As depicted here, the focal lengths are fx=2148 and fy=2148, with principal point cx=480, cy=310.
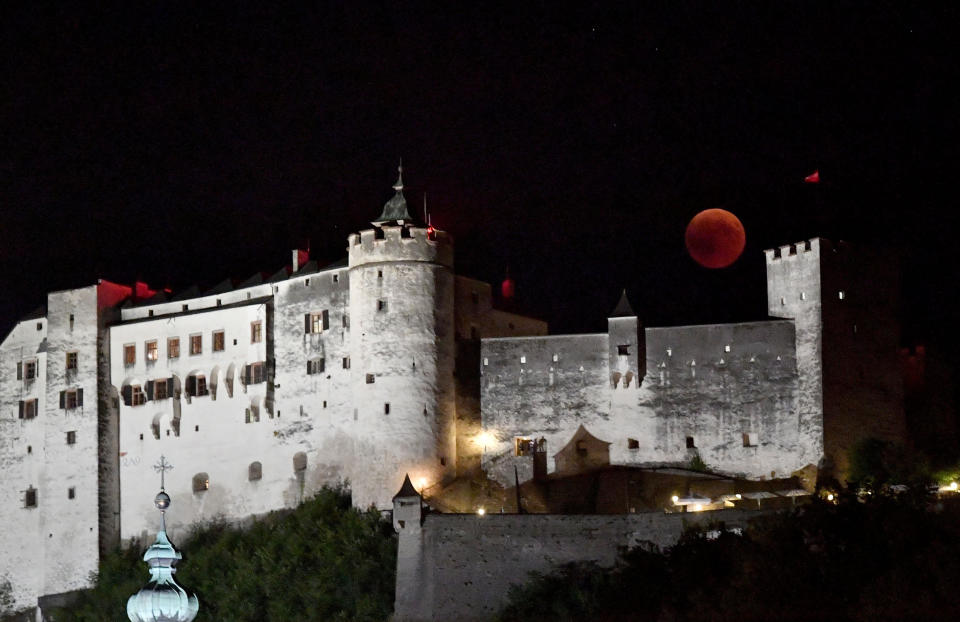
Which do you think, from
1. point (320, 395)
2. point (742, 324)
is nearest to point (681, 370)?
point (742, 324)

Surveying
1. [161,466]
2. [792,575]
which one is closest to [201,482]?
[161,466]

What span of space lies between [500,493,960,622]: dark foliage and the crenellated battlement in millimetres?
13782

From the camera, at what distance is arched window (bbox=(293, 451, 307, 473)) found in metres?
71.1

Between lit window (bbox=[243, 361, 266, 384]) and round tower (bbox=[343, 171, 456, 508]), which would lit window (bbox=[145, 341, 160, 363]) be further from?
round tower (bbox=[343, 171, 456, 508])

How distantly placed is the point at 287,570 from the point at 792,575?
1740cm

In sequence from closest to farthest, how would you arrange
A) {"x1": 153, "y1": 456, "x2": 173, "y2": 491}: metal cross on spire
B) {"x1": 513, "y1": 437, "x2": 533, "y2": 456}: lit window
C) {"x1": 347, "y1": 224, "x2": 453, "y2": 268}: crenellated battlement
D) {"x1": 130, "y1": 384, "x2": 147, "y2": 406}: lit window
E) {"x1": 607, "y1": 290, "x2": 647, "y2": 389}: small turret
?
{"x1": 607, "y1": 290, "x2": 647, "y2": 389}: small turret → {"x1": 513, "y1": 437, "x2": 533, "y2": 456}: lit window → {"x1": 347, "y1": 224, "x2": 453, "y2": 268}: crenellated battlement → {"x1": 153, "y1": 456, "x2": 173, "y2": 491}: metal cross on spire → {"x1": 130, "y1": 384, "x2": 147, "y2": 406}: lit window

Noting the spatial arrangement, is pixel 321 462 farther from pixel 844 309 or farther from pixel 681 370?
pixel 844 309

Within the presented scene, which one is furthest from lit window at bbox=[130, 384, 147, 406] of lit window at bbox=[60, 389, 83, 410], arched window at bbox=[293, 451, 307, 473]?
arched window at bbox=[293, 451, 307, 473]

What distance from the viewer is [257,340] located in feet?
238

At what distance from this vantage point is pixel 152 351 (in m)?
75.1

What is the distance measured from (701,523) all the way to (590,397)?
410 inches

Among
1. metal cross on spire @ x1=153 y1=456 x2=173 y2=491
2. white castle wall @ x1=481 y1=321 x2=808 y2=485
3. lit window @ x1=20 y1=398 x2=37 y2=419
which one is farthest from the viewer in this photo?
lit window @ x1=20 y1=398 x2=37 y2=419

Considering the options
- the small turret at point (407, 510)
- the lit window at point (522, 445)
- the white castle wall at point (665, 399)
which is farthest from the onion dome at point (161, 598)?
the lit window at point (522, 445)

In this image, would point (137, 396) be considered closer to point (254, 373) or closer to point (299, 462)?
point (254, 373)
